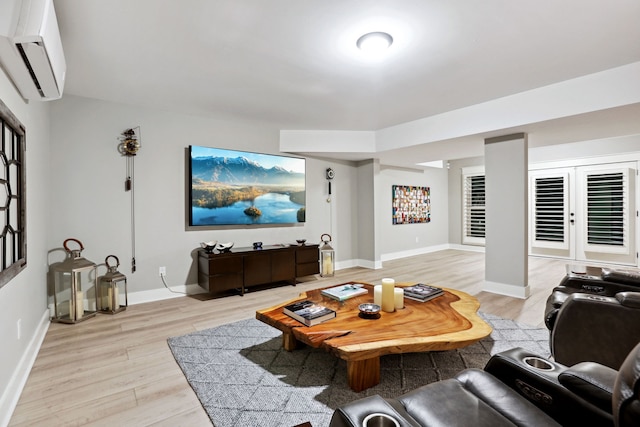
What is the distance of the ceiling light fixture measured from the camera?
2.34m

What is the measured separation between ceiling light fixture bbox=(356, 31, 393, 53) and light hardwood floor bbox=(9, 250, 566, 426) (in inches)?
105

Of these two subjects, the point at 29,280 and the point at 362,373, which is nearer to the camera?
the point at 362,373

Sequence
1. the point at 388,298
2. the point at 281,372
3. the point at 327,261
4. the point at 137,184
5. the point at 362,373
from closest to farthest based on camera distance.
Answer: the point at 362,373, the point at 281,372, the point at 388,298, the point at 137,184, the point at 327,261

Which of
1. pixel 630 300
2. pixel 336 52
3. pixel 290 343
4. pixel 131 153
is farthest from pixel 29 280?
pixel 630 300

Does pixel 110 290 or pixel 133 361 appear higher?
pixel 110 290

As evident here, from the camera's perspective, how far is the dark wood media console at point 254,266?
4020 mm

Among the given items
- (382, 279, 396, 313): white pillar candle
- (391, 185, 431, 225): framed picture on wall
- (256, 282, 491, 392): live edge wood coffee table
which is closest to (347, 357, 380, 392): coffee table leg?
(256, 282, 491, 392): live edge wood coffee table

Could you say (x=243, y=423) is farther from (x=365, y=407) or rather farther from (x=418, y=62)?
(x=418, y=62)

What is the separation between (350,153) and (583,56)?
3.18m

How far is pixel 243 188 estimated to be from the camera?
4.62 meters

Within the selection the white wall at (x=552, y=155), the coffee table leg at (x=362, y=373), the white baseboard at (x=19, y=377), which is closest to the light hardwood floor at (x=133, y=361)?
the white baseboard at (x=19, y=377)

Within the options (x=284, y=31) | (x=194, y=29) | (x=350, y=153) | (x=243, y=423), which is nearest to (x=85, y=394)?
(x=243, y=423)

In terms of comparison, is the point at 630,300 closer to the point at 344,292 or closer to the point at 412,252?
the point at 344,292

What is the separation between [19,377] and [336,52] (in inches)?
125
